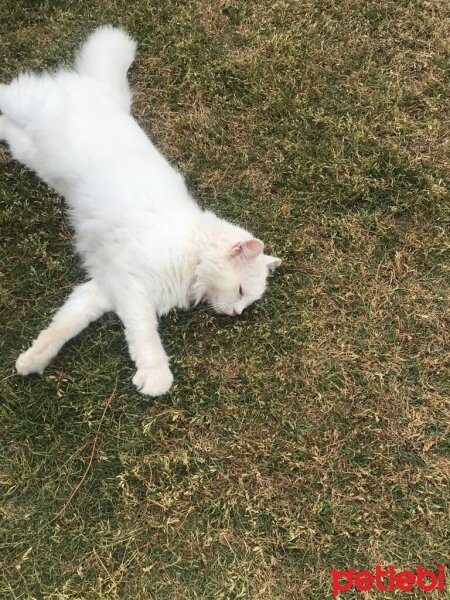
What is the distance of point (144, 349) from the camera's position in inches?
108

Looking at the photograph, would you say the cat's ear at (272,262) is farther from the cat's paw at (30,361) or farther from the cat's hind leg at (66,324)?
the cat's paw at (30,361)

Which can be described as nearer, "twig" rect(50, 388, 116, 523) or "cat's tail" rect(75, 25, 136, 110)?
"twig" rect(50, 388, 116, 523)

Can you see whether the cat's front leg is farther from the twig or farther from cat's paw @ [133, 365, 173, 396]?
the twig

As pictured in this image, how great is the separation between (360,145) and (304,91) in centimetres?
55

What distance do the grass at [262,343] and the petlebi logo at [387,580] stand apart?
5 centimetres

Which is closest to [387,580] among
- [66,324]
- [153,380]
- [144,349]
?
[153,380]

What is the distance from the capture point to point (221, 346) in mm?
3104

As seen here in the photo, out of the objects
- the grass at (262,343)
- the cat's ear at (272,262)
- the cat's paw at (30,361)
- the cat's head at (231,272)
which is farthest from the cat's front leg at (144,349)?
the cat's ear at (272,262)

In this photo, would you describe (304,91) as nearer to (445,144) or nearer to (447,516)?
(445,144)

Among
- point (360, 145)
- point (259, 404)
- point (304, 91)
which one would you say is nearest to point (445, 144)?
point (360, 145)

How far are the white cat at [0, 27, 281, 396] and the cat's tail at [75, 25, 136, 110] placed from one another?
209mm

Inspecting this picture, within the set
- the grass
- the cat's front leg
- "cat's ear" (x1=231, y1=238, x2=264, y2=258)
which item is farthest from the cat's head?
the cat's front leg

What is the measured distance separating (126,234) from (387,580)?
2.26m

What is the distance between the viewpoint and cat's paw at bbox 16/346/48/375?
2.76m
